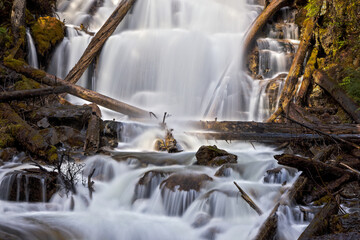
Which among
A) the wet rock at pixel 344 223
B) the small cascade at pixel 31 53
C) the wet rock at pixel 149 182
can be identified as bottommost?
the wet rock at pixel 149 182

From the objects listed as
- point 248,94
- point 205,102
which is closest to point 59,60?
point 205,102

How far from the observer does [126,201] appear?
591 centimetres

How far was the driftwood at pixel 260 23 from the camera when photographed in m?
13.6

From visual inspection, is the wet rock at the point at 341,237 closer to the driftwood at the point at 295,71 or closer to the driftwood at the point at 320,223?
the driftwood at the point at 320,223

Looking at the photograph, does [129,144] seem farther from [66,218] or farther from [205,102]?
[205,102]

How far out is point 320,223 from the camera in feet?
12.3

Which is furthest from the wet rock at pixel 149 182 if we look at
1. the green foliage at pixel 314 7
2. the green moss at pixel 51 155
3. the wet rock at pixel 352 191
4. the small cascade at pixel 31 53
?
the small cascade at pixel 31 53

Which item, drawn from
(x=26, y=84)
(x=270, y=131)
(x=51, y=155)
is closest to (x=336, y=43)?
(x=270, y=131)

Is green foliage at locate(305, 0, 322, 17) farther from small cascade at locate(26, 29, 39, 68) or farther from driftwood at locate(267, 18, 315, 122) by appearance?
small cascade at locate(26, 29, 39, 68)

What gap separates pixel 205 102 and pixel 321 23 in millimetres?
4842

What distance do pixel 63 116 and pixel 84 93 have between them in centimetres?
190

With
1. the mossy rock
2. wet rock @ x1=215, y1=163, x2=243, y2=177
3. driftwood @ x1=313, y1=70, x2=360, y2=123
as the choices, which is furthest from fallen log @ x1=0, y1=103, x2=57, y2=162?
driftwood @ x1=313, y1=70, x2=360, y2=123

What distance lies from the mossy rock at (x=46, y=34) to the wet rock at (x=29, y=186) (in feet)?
27.6

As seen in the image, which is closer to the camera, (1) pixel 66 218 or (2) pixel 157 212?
(1) pixel 66 218
